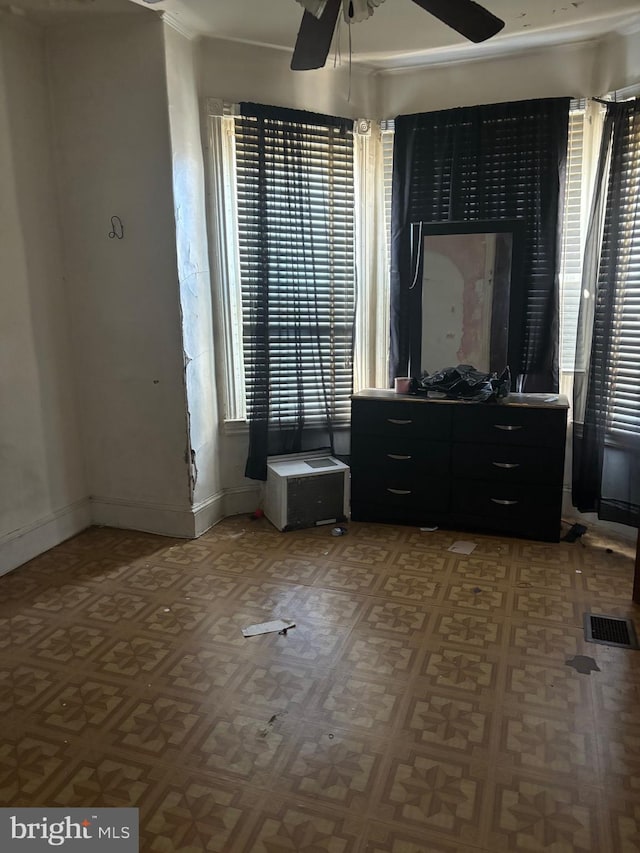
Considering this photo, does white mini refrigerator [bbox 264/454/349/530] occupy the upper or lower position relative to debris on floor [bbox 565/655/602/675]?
upper

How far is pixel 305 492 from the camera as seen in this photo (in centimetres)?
361

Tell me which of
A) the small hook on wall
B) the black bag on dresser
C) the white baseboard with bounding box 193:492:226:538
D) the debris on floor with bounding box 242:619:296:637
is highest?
the small hook on wall

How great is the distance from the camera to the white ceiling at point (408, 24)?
9.52 ft

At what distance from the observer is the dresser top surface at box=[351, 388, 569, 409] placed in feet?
10.9

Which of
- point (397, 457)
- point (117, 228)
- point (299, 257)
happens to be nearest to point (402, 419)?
point (397, 457)

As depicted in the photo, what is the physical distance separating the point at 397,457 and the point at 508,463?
2.09 ft

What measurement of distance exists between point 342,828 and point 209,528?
2.22 m

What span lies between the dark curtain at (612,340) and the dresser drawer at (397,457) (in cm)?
82

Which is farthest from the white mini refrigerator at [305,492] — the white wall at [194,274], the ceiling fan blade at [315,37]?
the ceiling fan blade at [315,37]

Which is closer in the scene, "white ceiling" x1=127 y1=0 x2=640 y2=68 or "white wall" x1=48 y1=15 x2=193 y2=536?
"white ceiling" x1=127 y1=0 x2=640 y2=68

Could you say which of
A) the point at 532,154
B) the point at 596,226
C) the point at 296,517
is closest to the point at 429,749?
the point at 296,517

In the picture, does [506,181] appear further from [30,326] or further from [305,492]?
[30,326]

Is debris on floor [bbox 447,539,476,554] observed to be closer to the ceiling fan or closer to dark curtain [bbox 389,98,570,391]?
dark curtain [bbox 389,98,570,391]

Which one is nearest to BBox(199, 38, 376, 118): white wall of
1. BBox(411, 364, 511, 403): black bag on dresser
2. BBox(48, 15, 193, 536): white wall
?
BBox(48, 15, 193, 536): white wall
